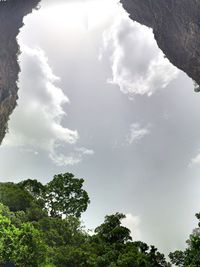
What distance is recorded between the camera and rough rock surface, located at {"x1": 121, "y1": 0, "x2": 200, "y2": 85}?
32.2 metres

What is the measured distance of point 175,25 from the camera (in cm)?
3391

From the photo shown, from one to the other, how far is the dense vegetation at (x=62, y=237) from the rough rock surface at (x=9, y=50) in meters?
8.44

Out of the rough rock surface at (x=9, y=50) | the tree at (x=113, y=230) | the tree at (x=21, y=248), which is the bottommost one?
the tree at (x=21, y=248)

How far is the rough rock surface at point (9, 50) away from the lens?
37.8 m

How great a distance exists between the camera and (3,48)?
38750 mm

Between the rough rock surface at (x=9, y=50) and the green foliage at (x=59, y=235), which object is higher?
the rough rock surface at (x=9, y=50)

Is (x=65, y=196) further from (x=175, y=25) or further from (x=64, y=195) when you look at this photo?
(x=175, y=25)

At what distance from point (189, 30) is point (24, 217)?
75.6 feet

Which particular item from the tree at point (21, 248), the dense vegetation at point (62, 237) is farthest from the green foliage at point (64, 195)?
the tree at point (21, 248)

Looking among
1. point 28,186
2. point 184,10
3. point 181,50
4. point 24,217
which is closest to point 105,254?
point 24,217

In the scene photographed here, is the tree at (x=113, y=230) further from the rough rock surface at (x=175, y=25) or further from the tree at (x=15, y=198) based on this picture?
the rough rock surface at (x=175, y=25)

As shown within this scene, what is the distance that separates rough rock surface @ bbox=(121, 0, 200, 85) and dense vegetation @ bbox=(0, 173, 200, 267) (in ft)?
55.8

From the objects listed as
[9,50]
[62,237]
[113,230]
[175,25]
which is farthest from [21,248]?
[9,50]

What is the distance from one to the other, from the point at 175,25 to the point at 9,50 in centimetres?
1857
